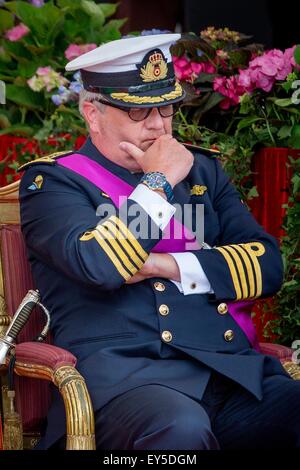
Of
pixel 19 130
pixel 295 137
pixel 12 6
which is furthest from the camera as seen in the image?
pixel 12 6

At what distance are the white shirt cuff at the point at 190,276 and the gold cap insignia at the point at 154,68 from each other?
0.56 metres

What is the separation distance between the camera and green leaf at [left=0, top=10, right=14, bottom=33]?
575 centimetres

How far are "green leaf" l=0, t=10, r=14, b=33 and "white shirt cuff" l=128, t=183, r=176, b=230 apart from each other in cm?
274

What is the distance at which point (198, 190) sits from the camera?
11.9 feet

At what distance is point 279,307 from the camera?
440cm

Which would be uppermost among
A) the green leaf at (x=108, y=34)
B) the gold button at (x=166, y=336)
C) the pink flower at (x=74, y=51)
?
the green leaf at (x=108, y=34)

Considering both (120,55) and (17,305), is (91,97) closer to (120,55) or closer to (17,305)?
(120,55)

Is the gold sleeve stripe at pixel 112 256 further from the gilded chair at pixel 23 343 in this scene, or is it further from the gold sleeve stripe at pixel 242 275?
the gold sleeve stripe at pixel 242 275

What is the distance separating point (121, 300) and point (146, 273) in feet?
0.36

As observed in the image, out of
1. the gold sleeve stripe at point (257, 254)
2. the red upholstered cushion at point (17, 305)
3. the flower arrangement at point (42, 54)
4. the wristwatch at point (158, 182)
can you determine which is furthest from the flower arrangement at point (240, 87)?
the red upholstered cushion at point (17, 305)

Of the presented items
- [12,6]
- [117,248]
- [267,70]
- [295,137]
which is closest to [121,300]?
[117,248]

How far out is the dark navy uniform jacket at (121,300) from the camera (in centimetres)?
320

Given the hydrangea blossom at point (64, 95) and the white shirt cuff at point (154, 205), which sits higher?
the hydrangea blossom at point (64, 95)
